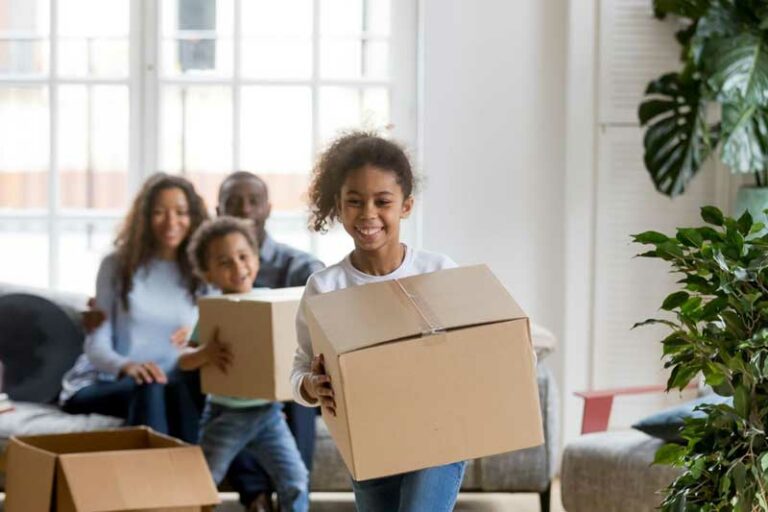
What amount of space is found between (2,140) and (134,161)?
0.45 metres

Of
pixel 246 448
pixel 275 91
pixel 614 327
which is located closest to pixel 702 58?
pixel 614 327

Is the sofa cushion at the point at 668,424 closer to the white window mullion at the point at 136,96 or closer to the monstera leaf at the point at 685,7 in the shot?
the monstera leaf at the point at 685,7

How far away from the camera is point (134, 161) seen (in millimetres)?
5016

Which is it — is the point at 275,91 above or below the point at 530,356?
above

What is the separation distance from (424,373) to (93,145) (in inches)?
113

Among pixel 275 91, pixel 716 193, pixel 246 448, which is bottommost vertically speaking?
pixel 246 448

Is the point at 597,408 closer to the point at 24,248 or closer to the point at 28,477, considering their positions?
the point at 28,477

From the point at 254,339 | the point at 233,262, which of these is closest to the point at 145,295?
the point at 233,262

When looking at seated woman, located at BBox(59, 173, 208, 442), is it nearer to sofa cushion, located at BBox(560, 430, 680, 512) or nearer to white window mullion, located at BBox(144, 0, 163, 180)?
white window mullion, located at BBox(144, 0, 163, 180)

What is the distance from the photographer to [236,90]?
16.4ft

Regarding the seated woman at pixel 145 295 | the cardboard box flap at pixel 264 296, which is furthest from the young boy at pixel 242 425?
the seated woman at pixel 145 295

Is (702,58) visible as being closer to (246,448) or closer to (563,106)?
(563,106)

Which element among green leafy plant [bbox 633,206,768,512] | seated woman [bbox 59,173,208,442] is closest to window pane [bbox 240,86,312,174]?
seated woman [bbox 59,173,208,442]

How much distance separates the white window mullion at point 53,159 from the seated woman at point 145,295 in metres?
0.86
